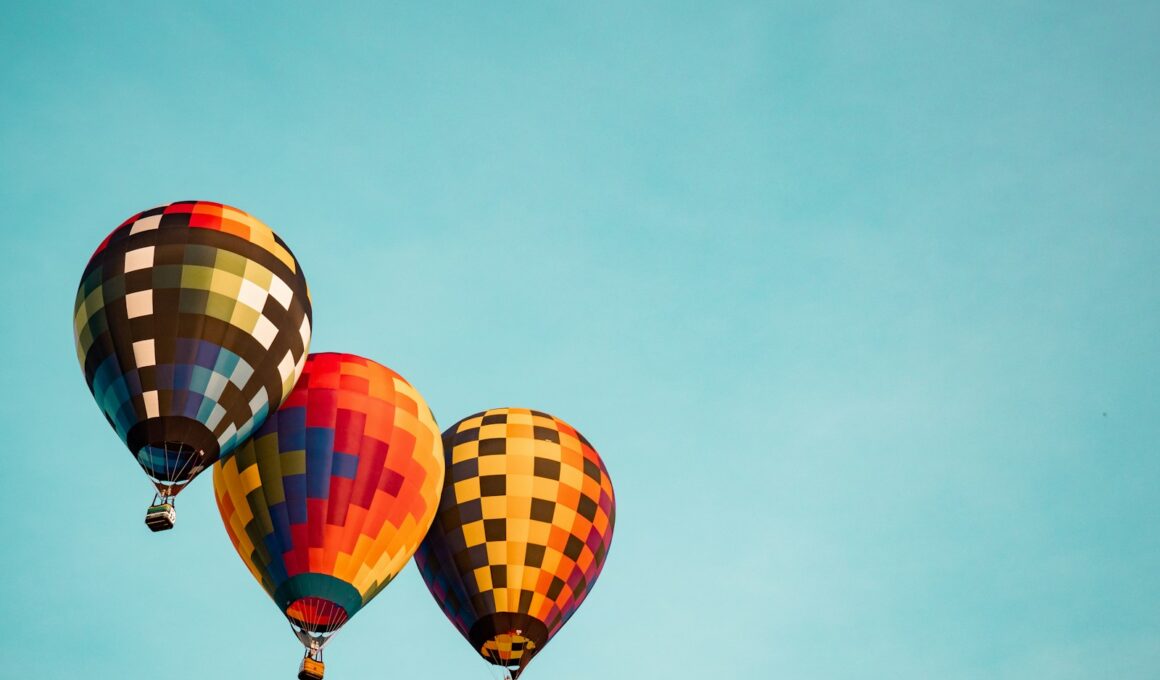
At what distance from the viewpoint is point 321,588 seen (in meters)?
21.5

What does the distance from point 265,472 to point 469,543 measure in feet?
12.8

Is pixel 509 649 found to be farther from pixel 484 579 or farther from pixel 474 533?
pixel 474 533

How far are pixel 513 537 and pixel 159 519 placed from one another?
21.4 ft

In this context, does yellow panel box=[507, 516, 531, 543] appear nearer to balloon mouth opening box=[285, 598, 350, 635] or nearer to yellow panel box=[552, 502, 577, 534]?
yellow panel box=[552, 502, 577, 534]

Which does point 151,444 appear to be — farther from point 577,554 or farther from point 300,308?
point 577,554

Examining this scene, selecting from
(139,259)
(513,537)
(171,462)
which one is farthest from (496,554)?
(139,259)

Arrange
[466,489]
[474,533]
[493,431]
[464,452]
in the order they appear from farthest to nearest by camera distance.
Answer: [493,431], [464,452], [466,489], [474,533]

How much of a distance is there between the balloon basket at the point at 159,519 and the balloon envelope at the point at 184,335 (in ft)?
1.43

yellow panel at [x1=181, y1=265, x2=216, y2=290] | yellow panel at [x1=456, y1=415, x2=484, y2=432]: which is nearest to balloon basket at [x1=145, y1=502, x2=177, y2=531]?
yellow panel at [x1=181, y1=265, x2=216, y2=290]

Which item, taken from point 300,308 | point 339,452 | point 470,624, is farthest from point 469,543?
point 300,308

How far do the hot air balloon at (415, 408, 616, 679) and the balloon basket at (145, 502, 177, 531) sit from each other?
5.87m

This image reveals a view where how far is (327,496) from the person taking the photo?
21.8 metres

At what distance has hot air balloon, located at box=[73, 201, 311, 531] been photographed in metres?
19.9

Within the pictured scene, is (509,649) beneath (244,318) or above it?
beneath
